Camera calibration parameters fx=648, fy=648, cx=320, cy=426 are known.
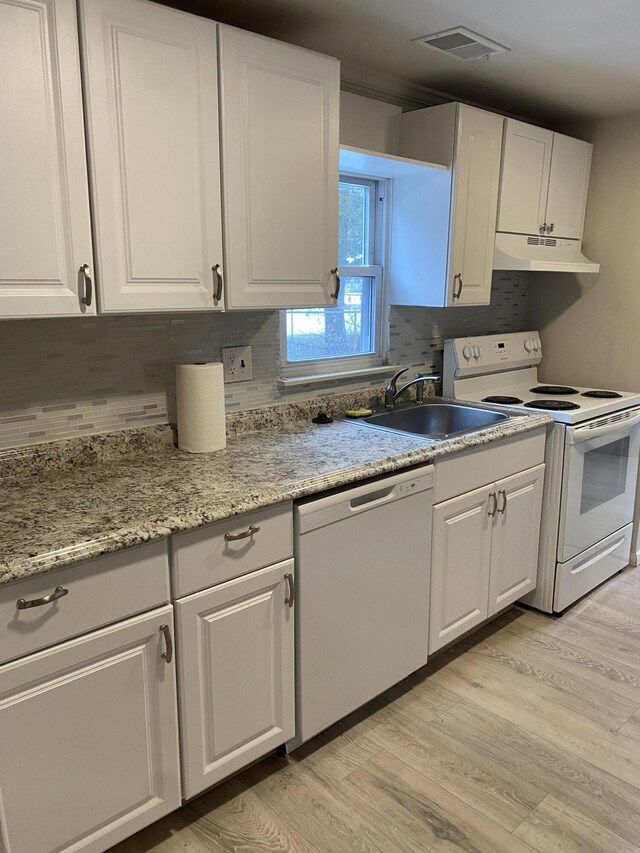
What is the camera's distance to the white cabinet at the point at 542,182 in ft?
9.28

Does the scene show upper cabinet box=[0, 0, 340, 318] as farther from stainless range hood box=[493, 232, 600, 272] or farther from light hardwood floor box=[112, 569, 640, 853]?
light hardwood floor box=[112, 569, 640, 853]

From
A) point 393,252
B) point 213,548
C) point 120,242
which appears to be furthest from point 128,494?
point 393,252

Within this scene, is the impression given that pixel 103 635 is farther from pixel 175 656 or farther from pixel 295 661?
pixel 295 661

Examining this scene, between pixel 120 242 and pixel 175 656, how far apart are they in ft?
3.42

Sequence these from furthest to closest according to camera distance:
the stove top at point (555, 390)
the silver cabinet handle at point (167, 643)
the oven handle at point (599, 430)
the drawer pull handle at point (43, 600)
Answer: the stove top at point (555, 390), the oven handle at point (599, 430), the silver cabinet handle at point (167, 643), the drawer pull handle at point (43, 600)

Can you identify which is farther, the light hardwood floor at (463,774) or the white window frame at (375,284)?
the white window frame at (375,284)

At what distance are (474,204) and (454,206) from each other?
0.13 meters

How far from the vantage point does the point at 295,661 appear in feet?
6.17

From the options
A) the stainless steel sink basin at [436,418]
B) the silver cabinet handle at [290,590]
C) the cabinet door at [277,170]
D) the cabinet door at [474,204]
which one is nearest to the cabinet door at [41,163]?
the cabinet door at [277,170]

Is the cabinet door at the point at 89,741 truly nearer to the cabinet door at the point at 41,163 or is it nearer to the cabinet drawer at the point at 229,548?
the cabinet drawer at the point at 229,548

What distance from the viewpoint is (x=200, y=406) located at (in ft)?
6.69

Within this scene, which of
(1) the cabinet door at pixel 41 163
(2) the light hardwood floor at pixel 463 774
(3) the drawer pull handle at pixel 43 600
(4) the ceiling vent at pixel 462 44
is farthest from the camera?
(4) the ceiling vent at pixel 462 44

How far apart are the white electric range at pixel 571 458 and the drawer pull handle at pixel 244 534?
1.58 m

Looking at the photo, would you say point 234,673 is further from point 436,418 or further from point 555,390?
point 555,390
